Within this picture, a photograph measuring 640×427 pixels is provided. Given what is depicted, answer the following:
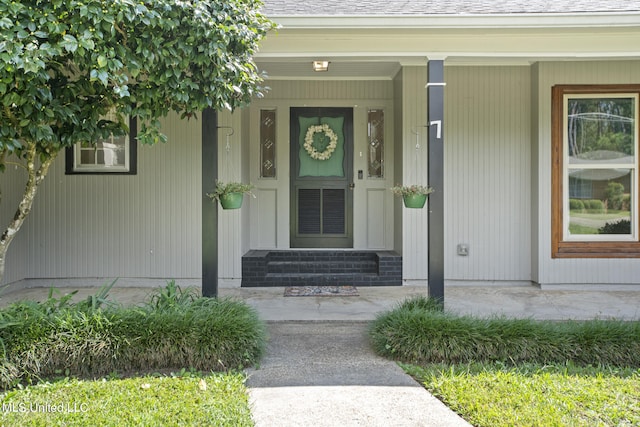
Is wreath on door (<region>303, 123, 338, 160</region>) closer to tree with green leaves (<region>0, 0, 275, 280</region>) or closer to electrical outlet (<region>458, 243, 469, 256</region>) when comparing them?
electrical outlet (<region>458, 243, 469, 256</region>)

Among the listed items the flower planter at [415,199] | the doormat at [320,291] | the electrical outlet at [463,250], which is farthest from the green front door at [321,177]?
the flower planter at [415,199]

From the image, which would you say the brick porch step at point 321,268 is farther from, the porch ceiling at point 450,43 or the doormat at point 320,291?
the porch ceiling at point 450,43

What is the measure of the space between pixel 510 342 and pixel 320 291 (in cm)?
251

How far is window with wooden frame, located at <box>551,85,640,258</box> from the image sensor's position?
5594 mm

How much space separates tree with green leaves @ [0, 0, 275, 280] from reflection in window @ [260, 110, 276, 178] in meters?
2.64

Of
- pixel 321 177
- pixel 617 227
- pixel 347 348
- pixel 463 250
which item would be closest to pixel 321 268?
pixel 321 177

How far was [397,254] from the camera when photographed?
A: 237 inches

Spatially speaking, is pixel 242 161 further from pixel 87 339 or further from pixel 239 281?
pixel 87 339

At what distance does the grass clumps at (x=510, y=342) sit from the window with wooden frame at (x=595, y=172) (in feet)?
7.60

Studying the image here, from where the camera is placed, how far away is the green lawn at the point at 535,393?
2.54 m

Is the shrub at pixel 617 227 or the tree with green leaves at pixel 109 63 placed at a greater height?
the tree with green leaves at pixel 109 63

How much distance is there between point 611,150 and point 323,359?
14.5 feet

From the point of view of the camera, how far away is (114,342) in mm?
3219

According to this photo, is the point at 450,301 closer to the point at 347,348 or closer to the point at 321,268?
the point at 321,268
